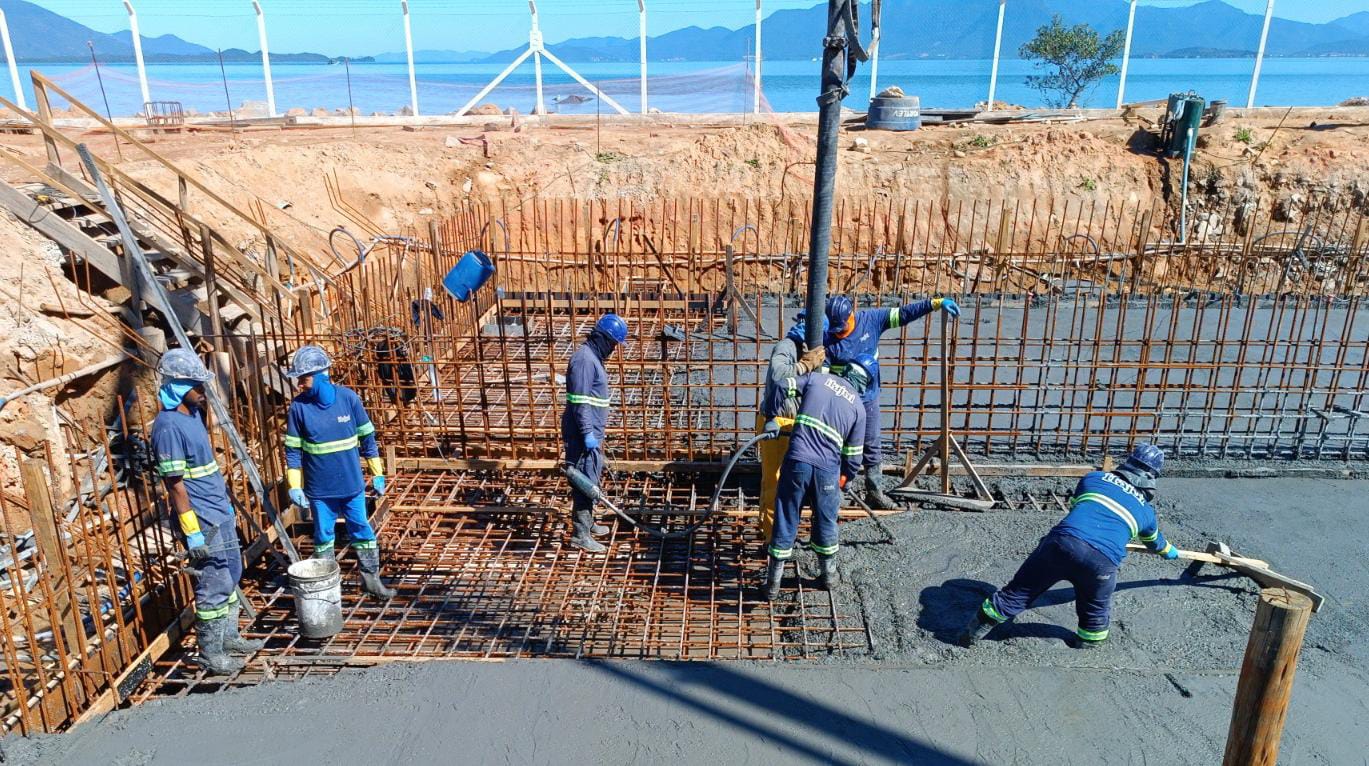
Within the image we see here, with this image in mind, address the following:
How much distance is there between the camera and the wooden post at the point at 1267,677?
2969 millimetres

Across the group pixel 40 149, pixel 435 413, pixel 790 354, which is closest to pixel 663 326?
pixel 790 354

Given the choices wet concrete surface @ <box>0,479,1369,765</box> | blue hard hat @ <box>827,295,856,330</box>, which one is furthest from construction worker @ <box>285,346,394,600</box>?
blue hard hat @ <box>827,295,856,330</box>

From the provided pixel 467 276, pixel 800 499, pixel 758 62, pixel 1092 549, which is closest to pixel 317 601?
pixel 800 499

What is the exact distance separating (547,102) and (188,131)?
10.2m

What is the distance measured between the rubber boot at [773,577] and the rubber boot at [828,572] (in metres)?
0.28

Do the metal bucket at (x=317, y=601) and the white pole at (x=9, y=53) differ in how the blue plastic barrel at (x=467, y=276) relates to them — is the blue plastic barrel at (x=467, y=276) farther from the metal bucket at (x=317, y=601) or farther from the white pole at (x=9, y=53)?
the white pole at (x=9, y=53)

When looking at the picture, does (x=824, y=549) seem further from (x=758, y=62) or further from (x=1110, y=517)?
(x=758, y=62)

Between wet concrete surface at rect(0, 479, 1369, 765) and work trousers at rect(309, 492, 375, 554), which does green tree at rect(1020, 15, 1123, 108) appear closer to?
wet concrete surface at rect(0, 479, 1369, 765)

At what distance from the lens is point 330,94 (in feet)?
95.8

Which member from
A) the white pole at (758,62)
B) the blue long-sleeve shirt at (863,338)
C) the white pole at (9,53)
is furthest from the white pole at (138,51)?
the blue long-sleeve shirt at (863,338)

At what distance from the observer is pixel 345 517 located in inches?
215

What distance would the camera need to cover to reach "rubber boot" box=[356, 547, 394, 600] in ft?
17.7

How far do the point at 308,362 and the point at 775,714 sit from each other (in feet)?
11.1

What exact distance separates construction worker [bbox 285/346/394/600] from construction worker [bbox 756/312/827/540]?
259 cm
